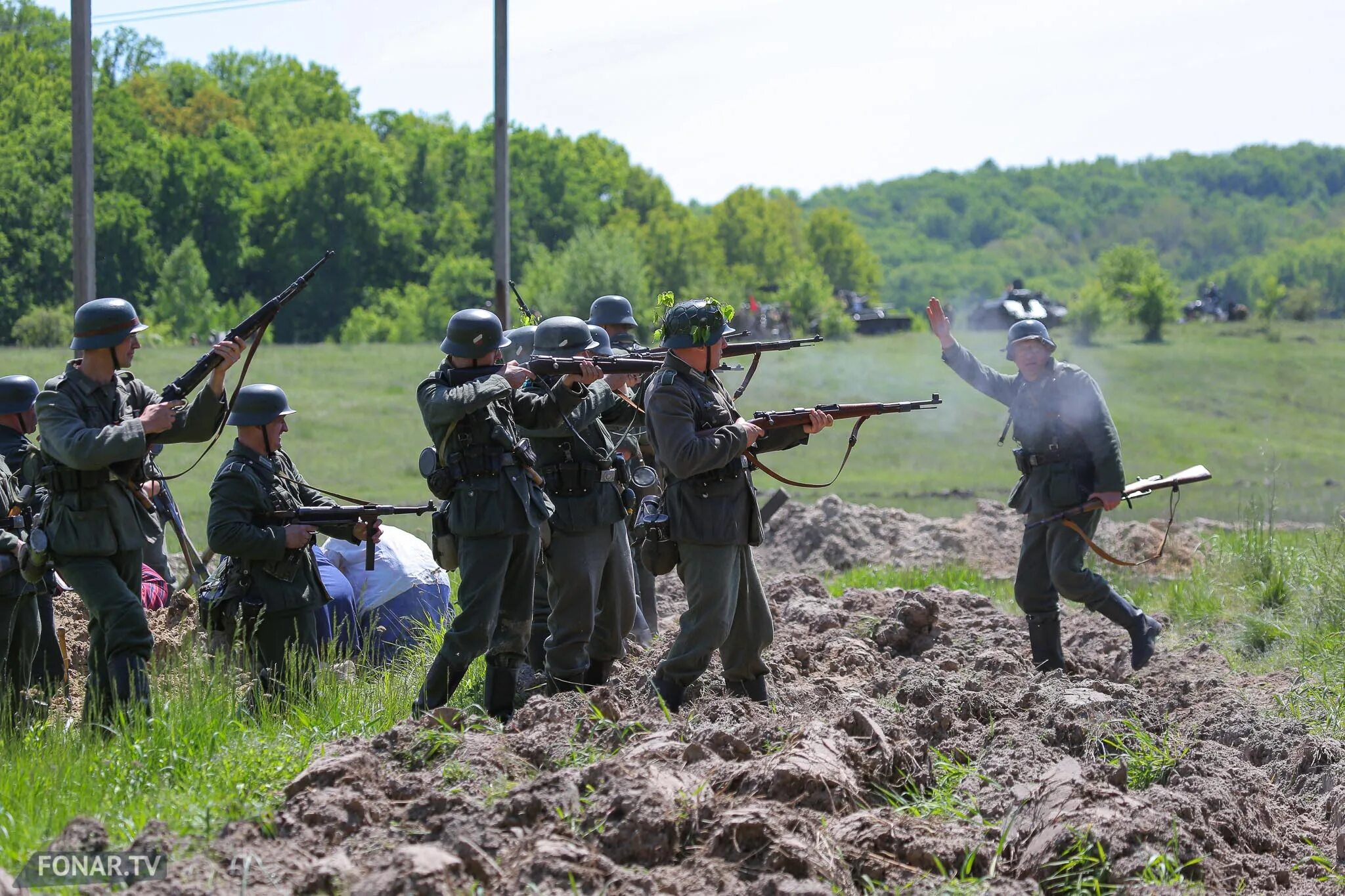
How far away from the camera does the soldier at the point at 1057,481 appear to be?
8.53 meters

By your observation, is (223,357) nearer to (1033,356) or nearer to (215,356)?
(215,356)

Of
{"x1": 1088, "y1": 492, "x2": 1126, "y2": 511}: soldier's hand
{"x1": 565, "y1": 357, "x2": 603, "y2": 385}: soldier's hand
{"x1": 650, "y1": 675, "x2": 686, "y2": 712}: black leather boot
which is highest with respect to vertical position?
{"x1": 565, "y1": 357, "x2": 603, "y2": 385}: soldier's hand

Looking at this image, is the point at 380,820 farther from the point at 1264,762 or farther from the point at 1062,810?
the point at 1264,762

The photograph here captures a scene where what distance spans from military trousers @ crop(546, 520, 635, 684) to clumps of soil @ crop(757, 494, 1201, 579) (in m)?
6.27

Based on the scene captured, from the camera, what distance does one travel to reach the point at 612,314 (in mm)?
9000

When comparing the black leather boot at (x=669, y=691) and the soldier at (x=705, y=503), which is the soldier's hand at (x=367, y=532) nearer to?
the soldier at (x=705, y=503)

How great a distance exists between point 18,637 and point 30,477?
830 mm

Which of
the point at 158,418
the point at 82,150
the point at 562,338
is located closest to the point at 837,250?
the point at 82,150

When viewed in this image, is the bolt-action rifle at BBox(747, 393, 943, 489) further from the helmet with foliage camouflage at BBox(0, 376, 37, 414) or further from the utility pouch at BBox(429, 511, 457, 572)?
the helmet with foliage camouflage at BBox(0, 376, 37, 414)

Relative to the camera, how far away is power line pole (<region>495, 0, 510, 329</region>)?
559 inches

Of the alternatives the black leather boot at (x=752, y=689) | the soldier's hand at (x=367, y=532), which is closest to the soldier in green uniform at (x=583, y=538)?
the black leather boot at (x=752, y=689)

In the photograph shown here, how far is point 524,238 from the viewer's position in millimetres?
89812

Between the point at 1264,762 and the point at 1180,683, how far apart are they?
1.56 metres

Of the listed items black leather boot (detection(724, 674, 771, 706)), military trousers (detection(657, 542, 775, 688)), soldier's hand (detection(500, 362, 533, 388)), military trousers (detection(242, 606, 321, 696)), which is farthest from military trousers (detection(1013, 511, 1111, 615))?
military trousers (detection(242, 606, 321, 696))
